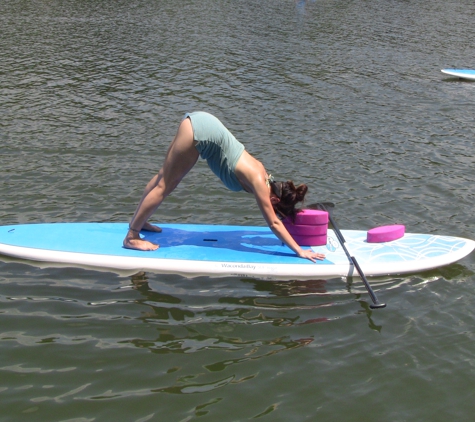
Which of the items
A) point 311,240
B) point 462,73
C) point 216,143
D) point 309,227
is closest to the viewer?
point 216,143

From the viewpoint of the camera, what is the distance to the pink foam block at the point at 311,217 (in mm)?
7203

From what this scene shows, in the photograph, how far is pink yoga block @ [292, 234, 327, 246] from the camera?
24.4ft

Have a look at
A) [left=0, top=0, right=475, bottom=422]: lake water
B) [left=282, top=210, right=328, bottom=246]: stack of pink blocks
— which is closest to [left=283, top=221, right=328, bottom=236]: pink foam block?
[left=282, top=210, right=328, bottom=246]: stack of pink blocks

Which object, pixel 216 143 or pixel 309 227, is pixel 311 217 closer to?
pixel 309 227

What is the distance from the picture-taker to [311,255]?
23.3 feet

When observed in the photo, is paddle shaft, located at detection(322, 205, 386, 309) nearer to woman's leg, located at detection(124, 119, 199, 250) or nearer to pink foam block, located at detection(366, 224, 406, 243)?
pink foam block, located at detection(366, 224, 406, 243)

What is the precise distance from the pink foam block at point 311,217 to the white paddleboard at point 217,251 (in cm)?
37

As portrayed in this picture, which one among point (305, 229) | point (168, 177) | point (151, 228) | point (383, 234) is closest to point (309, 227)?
point (305, 229)

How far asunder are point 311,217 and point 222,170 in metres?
1.26

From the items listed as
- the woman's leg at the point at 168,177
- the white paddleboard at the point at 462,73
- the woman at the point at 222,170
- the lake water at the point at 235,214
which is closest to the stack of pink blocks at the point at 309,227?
the woman at the point at 222,170

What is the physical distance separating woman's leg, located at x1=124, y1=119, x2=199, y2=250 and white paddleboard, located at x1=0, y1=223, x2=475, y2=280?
0.19 meters

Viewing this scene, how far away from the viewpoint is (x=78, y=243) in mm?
7344

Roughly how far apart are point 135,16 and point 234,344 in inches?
959

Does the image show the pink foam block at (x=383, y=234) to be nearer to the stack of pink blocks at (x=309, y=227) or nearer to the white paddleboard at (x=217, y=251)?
the white paddleboard at (x=217, y=251)
